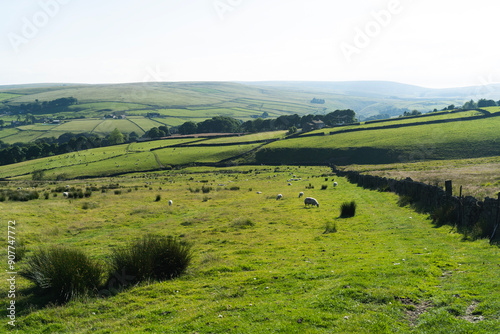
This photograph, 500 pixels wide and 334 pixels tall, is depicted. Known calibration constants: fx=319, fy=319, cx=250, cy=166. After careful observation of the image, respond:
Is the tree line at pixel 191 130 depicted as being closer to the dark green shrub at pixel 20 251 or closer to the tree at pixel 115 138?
the tree at pixel 115 138

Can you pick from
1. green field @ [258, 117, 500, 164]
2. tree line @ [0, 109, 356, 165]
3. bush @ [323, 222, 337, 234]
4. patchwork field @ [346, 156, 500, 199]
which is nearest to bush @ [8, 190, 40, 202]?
bush @ [323, 222, 337, 234]

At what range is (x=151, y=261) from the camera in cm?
1134

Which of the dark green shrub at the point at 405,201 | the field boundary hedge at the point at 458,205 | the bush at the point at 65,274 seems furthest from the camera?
the dark green shrub at the point at 405,201

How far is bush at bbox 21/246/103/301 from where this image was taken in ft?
32.8

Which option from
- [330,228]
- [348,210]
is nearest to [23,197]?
[330,228]

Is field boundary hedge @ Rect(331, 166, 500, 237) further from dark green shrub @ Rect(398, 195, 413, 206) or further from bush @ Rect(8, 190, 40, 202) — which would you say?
bush @ Rect(8, 190, 40, 202)

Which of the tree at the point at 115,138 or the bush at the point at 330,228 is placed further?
the tree at the point at 115,138

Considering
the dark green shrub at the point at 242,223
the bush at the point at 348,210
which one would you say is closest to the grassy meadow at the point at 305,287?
the dark green shrub at the point at 242,223

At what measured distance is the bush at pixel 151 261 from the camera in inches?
438

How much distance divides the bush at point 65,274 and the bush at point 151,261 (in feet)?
2.61

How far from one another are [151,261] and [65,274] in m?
2.65

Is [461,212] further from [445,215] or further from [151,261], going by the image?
[151,261]

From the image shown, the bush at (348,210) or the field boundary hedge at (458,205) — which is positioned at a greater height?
the field boundary hedge at (458,205)

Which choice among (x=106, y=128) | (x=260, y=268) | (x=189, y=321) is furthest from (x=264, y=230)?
(x=106, y=128)
